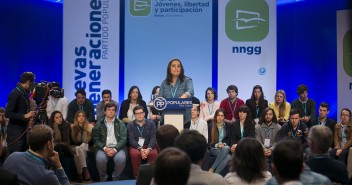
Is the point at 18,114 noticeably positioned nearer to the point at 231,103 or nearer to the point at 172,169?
the point at 231,103

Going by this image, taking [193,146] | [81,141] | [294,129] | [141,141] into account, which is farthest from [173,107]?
[193,146]

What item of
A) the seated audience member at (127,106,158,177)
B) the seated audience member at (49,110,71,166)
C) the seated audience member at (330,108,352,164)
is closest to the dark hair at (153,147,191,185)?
the seated audience member at (127,106,158,177)

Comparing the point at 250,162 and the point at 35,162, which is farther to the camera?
the point at 35,162

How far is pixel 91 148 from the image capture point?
771cm

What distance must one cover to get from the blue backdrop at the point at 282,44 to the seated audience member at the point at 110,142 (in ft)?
9.40

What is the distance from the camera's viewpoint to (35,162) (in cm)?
341

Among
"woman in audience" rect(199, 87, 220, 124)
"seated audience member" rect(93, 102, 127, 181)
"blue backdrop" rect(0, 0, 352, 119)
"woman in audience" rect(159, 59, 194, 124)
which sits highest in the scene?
"blue backdrop" rect(0, 0, 352, 119)

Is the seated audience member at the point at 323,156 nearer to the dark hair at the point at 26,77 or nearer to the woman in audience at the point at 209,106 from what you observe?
the dark hair at the point at 26,77

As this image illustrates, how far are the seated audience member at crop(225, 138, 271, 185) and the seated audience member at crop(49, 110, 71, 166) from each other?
189 inches

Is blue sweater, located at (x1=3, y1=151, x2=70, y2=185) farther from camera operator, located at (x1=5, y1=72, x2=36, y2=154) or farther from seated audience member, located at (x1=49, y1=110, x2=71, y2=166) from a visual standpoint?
seated audience member, located at (x1=49, y1=110, x2=71, y2=166)

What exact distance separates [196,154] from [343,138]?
5650mm

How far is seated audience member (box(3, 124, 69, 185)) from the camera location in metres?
3.37

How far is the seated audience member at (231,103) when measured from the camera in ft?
28.5

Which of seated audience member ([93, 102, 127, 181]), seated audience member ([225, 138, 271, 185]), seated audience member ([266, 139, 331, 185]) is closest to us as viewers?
seated audience member ([266, 139, 331, 185])
